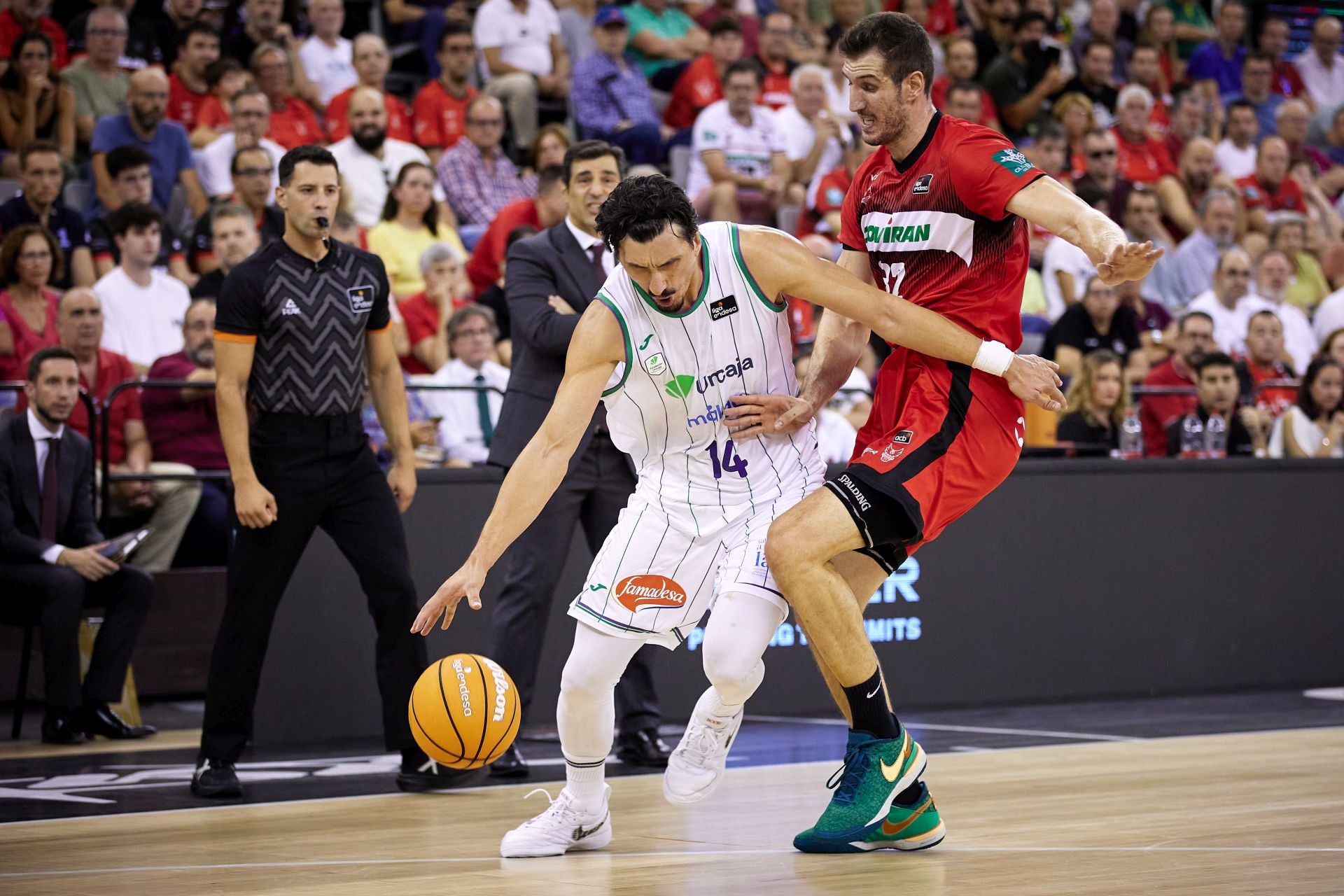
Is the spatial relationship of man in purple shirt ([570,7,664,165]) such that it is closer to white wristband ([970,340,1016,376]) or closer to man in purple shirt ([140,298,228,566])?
man in purple shirt ([140,298,228,566])

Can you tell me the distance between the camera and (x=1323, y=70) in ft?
56.6

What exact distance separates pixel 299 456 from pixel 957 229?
2781 mm

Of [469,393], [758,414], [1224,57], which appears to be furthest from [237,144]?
[1224,57]

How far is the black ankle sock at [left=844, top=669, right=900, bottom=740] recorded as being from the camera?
4738mm

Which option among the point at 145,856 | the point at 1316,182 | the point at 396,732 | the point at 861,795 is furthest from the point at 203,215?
the point at 1316,182

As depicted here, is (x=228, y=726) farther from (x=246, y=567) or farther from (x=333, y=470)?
(x=333, y=470)

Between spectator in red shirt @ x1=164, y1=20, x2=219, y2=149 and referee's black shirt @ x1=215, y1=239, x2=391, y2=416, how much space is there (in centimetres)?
595

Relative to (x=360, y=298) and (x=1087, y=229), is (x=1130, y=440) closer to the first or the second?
(x=360, y=298)

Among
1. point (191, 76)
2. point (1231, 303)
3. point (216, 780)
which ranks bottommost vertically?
point (216, 780)

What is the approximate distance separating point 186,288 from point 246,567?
14.3 feet

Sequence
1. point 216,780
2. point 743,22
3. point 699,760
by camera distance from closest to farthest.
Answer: point 699,760
point 216,780
point 743,22

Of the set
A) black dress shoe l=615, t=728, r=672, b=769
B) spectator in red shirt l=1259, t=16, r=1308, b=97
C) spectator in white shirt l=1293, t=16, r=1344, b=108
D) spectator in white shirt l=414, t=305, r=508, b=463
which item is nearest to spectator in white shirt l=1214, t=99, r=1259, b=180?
spectator in red shirt l=1259, t=16, r=1308, b=97

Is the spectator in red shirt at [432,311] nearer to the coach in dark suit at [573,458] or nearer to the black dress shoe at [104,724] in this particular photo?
the black dress shoe at [104,724]

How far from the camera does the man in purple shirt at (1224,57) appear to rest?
1680cm
